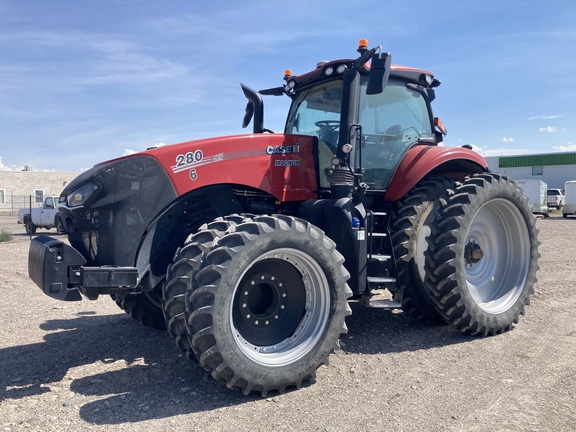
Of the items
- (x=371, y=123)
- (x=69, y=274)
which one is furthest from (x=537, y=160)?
(x=69, y=274)

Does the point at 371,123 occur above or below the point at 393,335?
above

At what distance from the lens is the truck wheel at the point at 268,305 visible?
3.75m

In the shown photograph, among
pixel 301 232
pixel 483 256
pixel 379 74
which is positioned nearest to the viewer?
pixel 301 232

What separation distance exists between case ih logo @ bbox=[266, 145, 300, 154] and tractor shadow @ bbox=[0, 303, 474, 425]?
6.50 ft

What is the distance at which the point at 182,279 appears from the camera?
153 inches

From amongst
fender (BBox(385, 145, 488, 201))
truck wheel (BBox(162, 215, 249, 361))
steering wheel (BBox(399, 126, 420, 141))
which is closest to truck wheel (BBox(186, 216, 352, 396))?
truck wheel (BBox(162, 215, 249, 361))

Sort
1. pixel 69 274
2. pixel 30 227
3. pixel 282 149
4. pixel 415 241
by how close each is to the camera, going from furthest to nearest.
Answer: pixel 30 227 < pixel 415 241 < pixel 282 149 < pixel 69 274

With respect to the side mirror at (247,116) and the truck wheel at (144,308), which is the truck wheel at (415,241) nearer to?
the side mirror at (247,116)

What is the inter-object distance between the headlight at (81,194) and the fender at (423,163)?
9.83ft

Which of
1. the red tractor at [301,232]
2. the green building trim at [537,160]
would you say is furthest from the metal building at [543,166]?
the red tractor at [301,232]

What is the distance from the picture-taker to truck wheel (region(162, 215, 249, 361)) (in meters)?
3.88

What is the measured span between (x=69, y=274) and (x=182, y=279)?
93 centimetres

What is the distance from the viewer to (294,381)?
4.05 m

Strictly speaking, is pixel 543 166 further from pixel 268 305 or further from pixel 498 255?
pixel 268 305
